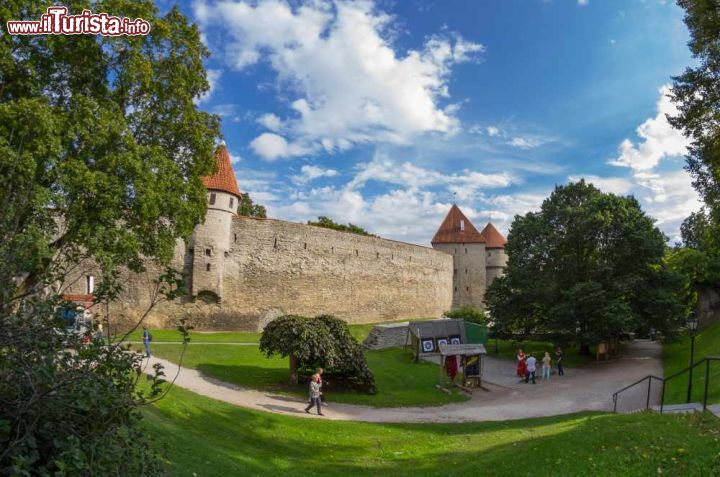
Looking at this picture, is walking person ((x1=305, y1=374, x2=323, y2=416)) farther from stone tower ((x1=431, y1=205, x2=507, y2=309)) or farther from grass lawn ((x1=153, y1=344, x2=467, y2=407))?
stone tower ((x1=431, y1=205, x2=507, y2=309))

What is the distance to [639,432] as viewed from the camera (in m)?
7.59

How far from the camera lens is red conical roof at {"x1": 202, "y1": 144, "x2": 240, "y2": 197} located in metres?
25.8

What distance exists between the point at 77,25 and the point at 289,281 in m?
20.4

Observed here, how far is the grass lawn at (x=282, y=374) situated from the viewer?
1523 centimetres

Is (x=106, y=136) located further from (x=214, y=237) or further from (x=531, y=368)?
(x=531, y=368)

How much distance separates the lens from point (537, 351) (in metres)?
26.4

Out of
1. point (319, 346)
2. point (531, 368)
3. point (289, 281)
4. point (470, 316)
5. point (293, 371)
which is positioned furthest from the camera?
point (470, 316)

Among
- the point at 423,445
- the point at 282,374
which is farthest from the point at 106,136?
the point at 423,445

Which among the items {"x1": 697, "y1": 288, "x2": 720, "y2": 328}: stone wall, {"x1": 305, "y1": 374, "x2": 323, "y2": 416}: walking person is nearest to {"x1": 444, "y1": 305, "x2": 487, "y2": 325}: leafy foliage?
{"x1": 697, "y1": 288, "x2": 720, "y2": 328}: stone wall

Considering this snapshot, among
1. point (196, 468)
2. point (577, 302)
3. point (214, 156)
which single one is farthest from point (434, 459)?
point (577, 302)

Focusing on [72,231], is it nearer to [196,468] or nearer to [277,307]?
[196,468]

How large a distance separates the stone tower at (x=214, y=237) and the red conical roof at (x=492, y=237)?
32.9 m

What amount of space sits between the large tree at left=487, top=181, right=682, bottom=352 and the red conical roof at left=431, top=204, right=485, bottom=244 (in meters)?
23.4

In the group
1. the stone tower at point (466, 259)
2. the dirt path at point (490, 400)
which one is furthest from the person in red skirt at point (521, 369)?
Result: the stone tower at point (466, 259)
